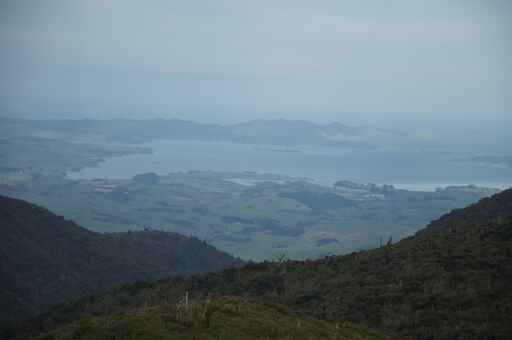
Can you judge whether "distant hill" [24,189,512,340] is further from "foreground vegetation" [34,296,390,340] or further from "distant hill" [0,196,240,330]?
"distant hill" [0,196,240,330]

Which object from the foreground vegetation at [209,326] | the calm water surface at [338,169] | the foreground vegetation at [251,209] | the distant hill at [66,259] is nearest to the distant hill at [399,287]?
the foreground vegetation at [209,326]

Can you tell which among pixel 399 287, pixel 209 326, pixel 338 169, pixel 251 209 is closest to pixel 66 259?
pixel 399 287

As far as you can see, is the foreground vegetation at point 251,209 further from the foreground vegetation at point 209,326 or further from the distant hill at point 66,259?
the foreground vegetation at point 209,326

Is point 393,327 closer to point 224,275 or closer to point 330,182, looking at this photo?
point 224,275

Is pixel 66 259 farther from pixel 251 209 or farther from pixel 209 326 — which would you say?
pixel 251 209

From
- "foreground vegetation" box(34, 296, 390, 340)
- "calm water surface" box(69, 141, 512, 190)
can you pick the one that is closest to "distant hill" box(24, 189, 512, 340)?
"foreground vegetation" box(34, 296, 390, 340)

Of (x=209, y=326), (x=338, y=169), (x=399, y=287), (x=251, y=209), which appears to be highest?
(x=209, y=326)

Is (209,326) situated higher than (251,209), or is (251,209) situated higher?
(209,326)

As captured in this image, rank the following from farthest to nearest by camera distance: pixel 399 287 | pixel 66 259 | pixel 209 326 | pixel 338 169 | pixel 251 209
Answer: pixel 338 169 < pixel 251 209 < pixel 66 259 < pixel 399 287 < pixel 209 326
